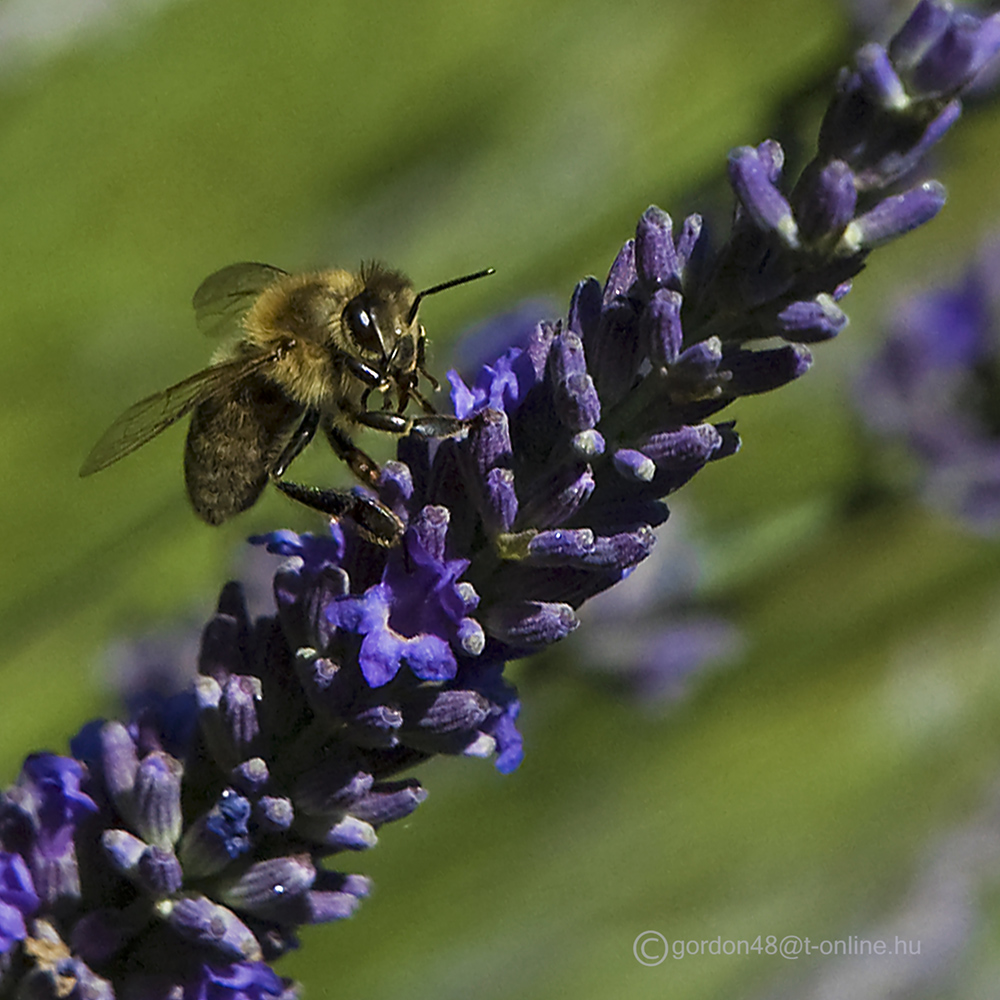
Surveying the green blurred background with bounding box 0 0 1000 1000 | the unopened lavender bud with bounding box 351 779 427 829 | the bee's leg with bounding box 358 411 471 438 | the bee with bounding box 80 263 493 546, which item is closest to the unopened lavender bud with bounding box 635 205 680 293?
the bee's leg with bounding box 358 411 471 438

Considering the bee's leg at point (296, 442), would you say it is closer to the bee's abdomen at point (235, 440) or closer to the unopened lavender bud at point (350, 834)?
the bee's abdomen at point (235, 440)

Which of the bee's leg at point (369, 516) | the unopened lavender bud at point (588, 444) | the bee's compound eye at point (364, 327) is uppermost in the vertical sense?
the bee's compound eye at point (364, 327)

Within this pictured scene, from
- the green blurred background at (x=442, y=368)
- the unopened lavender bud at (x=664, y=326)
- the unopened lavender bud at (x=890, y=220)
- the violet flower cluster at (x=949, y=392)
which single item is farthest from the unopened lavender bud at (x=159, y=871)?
the violet flower cluster at (x=949, y=392)

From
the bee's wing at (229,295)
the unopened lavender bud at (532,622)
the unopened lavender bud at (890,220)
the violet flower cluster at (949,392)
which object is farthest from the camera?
the violet flower cluster at (949,392)

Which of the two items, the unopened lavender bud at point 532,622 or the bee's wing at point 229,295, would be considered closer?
the unopened lavender bud at point 532,622

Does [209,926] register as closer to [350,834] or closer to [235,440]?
[350,834]

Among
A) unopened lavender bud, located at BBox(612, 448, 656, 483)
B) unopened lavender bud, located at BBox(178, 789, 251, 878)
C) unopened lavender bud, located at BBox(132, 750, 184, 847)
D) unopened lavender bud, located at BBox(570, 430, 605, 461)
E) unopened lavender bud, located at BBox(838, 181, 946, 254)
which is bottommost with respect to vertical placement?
unopened lavender bud, located at BBox(178, 789, 251, 878)

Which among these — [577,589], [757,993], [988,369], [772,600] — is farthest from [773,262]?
[757,993]

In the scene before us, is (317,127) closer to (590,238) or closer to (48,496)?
(590,238)

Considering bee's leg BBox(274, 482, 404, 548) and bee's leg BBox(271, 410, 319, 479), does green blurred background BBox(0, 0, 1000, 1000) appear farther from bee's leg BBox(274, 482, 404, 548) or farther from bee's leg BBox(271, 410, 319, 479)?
bee's leg BBox(274, 482, 404, 548)
